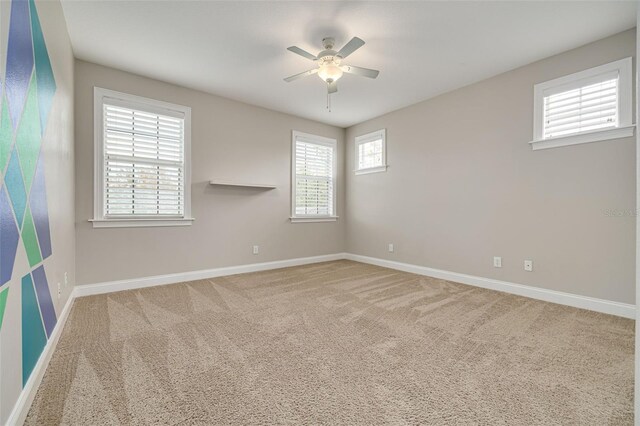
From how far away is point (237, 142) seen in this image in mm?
4293

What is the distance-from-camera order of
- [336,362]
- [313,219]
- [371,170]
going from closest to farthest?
[336,362]
[371,170]
[313,219]

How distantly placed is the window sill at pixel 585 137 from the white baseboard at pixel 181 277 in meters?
3.66

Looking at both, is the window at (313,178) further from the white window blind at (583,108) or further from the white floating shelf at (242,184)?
the white window blind at (583,108)

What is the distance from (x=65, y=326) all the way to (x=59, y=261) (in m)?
0.55

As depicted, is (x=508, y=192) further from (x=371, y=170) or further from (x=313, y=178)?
(x=313, y=178)

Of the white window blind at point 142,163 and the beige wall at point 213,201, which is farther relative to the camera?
the white window blind at point 142,163

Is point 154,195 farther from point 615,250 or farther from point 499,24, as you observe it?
point 615,250

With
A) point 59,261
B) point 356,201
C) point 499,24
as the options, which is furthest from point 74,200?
point 499,24

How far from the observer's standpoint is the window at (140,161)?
10.7 ft

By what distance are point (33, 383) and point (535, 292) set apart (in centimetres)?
421

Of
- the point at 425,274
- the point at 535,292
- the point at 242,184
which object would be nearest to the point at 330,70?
the point at 242,184

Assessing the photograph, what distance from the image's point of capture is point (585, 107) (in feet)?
9.18

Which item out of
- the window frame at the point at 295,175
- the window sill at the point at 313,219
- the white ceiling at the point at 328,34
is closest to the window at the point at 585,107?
the white ceiling at the point at 328,34

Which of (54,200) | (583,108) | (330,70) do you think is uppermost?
(330,70)
